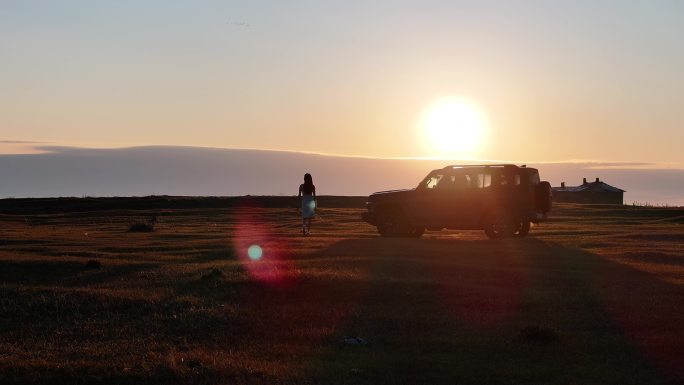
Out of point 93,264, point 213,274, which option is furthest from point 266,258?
point 93,264

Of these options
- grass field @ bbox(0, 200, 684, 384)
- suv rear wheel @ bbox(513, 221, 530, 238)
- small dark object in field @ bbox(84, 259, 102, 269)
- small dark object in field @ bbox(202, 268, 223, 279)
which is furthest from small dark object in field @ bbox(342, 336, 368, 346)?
suv rear wheel @ bbox(513, 221, 530, 238)

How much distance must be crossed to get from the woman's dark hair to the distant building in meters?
76.4

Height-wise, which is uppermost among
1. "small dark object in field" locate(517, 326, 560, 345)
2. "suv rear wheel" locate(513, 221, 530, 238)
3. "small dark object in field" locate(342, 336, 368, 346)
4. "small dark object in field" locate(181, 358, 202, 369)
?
"suv rear wheel" locate(513, 221, 530, 238)

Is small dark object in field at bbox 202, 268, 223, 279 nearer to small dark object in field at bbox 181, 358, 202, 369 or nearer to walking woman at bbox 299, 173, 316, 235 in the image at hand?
small dark object in field at bbox 181, 358, 202, 369

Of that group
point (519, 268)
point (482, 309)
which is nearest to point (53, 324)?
point (482, 309)

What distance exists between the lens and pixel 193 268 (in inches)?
739

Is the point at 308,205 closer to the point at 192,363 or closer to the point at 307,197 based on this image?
the point at 307,197

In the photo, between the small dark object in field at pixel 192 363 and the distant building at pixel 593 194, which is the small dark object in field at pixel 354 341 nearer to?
the small dark object in field at pixel 192 363

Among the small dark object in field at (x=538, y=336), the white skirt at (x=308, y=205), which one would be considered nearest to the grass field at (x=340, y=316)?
the small dark object in field at (x=538, y=336)

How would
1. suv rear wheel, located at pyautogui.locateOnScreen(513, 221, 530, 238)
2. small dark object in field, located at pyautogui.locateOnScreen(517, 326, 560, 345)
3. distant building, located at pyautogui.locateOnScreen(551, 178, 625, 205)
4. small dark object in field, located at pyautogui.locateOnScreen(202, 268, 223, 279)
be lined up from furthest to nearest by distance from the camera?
distant building, located at pyautogui.locateOnScreen(551, 178, 625, 205) < suv rear wheel, located at pyautogui.locateOnScreen(513, 221, 530, 238) < small dark object in field, located at pyautogui.locateOnScreen(202, 268, 223, 279) < small dark object in field, located at pyautogui.locateOnScreen(517, 326, 560, 345)

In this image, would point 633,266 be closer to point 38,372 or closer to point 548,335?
point 548,335

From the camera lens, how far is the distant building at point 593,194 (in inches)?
4074

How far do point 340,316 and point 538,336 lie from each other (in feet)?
11.0

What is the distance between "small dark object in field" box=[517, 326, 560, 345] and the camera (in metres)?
12.1
